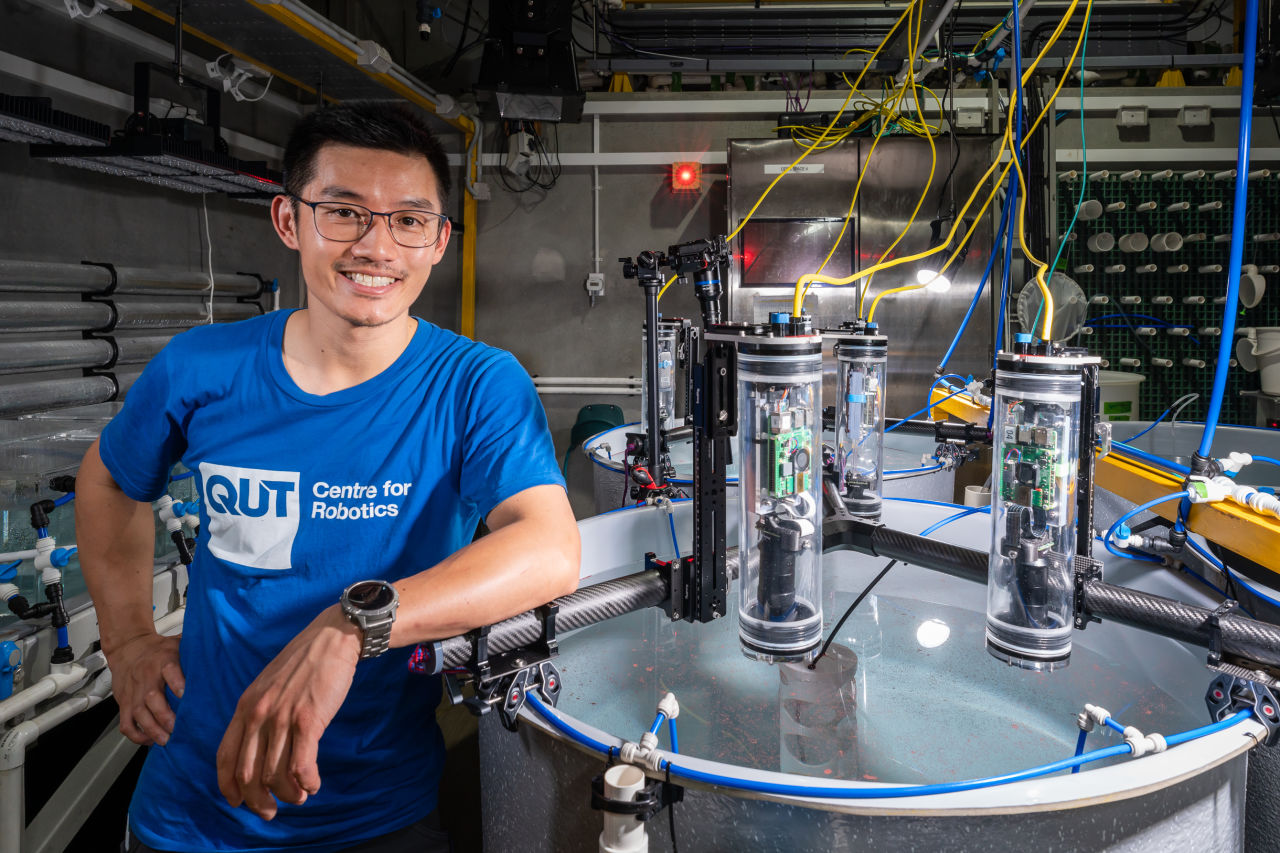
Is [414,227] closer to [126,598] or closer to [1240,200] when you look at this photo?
[126,598]

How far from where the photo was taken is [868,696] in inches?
61.2

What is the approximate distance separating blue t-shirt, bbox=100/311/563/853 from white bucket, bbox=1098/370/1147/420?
11.4 ft

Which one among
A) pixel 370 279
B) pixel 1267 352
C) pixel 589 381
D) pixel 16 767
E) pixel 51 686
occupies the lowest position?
pixel 16 767

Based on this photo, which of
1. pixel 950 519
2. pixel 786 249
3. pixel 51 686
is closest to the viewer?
pixel 51 686

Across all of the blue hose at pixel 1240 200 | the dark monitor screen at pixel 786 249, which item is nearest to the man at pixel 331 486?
the blue hose at pixel 1240 200

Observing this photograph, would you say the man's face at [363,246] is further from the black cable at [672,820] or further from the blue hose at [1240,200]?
the blue hose at [1240,200]

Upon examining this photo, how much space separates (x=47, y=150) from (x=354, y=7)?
8.78 ft

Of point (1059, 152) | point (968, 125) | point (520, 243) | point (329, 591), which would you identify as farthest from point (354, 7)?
point (329, 591)

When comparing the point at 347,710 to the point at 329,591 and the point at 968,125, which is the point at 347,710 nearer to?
the point at 329,591

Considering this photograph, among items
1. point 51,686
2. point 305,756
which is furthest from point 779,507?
point 51,686

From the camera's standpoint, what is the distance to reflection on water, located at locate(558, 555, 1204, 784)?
1.35 meters

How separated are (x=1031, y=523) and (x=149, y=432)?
1258 mm

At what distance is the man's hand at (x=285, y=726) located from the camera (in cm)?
76

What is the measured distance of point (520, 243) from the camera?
206 inches
